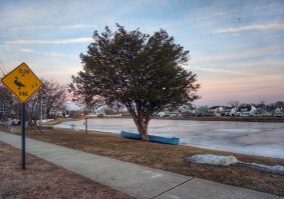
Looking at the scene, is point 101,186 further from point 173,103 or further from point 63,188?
point 173,103

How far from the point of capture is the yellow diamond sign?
9234mm

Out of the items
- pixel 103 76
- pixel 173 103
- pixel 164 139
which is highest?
pixel 103 76

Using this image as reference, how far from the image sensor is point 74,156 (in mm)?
11578

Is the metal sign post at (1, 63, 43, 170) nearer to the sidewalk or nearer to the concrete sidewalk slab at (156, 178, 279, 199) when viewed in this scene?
the sidewalk

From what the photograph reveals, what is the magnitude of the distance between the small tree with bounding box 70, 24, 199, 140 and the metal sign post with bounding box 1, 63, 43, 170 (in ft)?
33.0

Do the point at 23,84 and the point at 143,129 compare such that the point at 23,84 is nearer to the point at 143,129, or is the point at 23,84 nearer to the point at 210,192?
the point at 210,192

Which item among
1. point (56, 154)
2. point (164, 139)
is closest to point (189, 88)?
point (164, 139)

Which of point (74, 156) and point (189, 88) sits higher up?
point (189, 88)

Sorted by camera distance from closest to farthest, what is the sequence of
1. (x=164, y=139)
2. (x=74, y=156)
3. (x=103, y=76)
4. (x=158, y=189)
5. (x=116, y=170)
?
1. (x=158, y=189)
2. (x=116, y=170)
3. (x=74, y=156)
4. (x=103, y=76)
5. (x=164, y=139)

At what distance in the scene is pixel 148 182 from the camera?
738 cm

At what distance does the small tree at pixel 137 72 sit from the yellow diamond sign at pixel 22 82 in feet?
33.0

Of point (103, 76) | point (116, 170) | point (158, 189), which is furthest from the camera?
point (103, 76)

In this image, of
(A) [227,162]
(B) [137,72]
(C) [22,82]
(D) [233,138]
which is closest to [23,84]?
(C) [22,82]

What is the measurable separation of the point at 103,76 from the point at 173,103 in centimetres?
490
